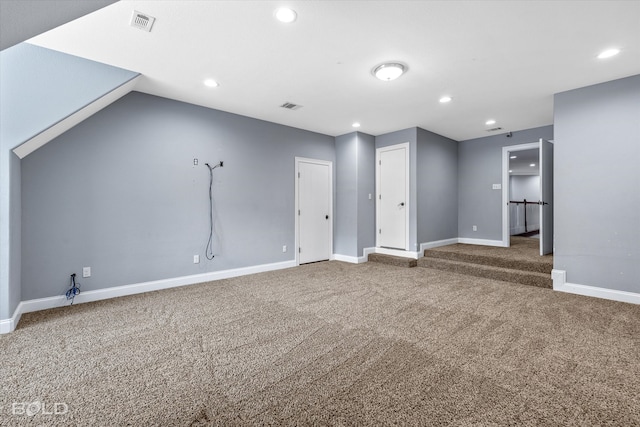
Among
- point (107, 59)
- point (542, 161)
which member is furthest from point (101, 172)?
point (542, 161)

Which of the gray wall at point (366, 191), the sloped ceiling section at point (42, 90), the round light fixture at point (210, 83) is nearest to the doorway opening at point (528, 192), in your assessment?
the gray wall at point (366, 191)

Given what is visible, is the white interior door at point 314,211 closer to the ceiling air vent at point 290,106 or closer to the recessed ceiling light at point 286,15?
the ceiling air vent at point 290,106

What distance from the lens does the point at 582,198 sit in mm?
3721

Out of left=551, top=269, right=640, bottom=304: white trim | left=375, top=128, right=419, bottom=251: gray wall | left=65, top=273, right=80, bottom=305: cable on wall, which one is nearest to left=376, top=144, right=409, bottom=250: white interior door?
left=375, top=128, right=419, bottom=251: gray wall

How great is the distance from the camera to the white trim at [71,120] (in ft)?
9.36

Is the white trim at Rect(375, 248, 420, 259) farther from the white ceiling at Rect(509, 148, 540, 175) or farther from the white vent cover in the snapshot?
the white vent cover

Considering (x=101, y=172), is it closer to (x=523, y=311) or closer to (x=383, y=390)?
(x=383, y=390)

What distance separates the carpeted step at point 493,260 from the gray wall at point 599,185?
44 cm

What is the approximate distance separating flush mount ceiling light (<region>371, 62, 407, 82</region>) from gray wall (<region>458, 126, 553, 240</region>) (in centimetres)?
415

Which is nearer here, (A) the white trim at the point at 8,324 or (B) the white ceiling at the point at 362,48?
(B) the white ceiling at the point at 362,48

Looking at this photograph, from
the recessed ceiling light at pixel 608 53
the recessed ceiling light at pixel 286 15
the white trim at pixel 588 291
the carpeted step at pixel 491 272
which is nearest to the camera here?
the recessed ceiling light at pixel 286 15

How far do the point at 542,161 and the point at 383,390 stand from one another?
4728 millimetres

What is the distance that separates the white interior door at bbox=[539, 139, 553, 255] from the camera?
4609mm

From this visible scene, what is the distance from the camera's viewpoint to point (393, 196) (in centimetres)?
602
